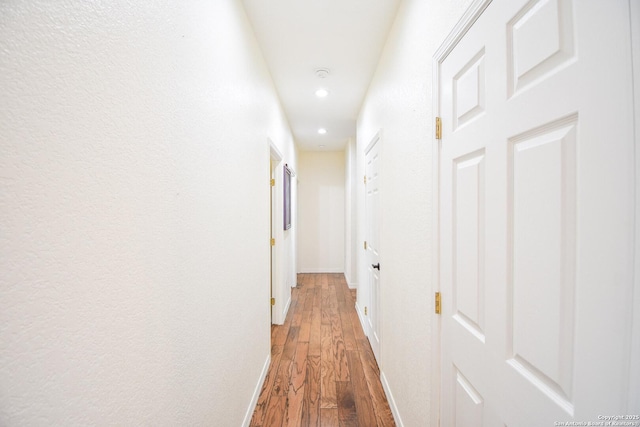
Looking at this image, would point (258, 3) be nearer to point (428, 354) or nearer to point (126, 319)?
point (126, 319)

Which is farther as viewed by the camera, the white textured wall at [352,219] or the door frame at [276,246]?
the white textured wall at [352,219]

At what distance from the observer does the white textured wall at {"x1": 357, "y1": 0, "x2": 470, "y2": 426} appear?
4.12 feet

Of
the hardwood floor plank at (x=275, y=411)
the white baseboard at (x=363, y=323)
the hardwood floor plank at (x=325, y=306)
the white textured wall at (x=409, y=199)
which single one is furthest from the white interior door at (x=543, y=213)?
the hardwood floor plank at (x=325, y=306)

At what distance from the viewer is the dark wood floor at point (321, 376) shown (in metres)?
1.82

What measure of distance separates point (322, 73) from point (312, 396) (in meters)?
2.77

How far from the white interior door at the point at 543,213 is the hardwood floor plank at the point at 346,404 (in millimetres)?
1082

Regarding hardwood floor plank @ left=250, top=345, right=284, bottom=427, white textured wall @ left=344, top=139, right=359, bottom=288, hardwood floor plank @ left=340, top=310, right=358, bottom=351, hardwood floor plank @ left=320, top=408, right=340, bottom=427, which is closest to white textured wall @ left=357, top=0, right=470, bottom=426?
hardwood floor plank @ left=320, top=408, right=340, bottom=427

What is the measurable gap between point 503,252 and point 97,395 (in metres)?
1.04

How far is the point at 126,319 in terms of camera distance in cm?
66

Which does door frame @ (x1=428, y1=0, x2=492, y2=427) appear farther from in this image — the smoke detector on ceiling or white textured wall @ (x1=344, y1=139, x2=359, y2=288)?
white textured wall @ (x1=344, y1=139, x2=359, y2=288)

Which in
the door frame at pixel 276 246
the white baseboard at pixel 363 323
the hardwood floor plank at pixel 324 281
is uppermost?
the door frame at pixel 276 246

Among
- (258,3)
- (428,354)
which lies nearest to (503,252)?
(428,354)

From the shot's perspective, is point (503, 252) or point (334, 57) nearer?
point (503, 252)

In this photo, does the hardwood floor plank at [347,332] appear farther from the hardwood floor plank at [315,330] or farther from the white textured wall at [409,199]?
the white textured wall at [409,199]
